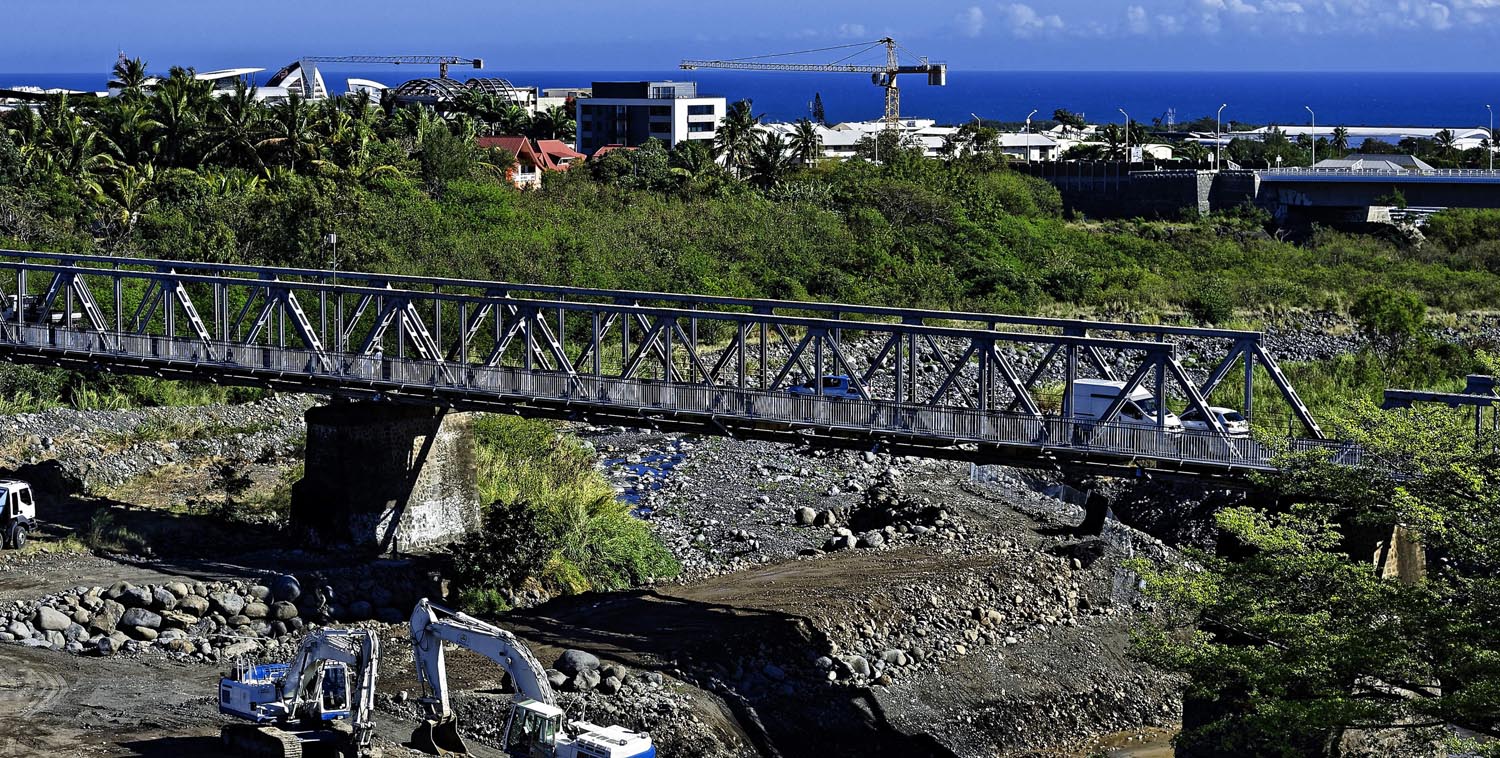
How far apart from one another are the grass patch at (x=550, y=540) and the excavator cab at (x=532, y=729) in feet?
40.9

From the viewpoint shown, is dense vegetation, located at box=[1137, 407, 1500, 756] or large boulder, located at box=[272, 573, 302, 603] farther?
large boulder, located at box=[272, 573, 302, 603]

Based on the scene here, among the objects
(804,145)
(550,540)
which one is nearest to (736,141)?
(804,145)

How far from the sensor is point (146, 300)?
47.1m

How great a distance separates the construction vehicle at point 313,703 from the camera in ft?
87.2

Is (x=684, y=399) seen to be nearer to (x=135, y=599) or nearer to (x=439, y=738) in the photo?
(x=135, y=599)

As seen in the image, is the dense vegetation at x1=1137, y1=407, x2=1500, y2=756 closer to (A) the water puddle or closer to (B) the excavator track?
(B) the excavator track

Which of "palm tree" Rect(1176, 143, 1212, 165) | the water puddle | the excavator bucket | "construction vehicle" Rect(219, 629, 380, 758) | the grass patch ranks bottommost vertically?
the water puddle

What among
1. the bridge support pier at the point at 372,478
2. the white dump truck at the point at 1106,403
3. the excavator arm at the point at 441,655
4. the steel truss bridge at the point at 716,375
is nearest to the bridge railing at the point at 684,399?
the steel truss bridge at the point at 716,375

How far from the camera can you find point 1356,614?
85.4 feet

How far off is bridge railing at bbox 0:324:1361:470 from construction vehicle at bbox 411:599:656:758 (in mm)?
10161

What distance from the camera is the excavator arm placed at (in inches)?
1047

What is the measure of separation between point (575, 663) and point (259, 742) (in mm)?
7197

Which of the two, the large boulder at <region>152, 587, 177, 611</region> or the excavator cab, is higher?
the excavator cab

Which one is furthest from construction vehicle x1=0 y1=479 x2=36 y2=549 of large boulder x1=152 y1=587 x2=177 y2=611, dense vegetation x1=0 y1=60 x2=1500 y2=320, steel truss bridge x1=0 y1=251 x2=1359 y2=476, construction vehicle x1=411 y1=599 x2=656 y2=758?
dense vegetation x1=0 y1=60 x2=1500 y2=320
